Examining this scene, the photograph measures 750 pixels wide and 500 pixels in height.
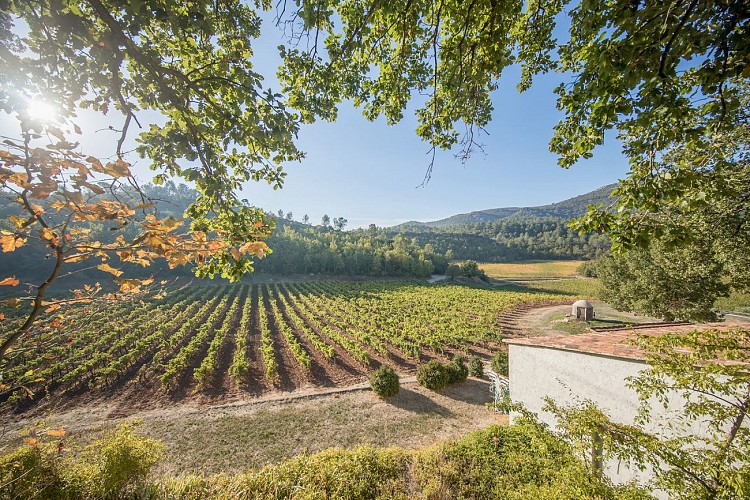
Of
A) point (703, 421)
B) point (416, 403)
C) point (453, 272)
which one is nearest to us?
point (703, 421)

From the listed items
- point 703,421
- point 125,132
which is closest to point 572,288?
point 703,421

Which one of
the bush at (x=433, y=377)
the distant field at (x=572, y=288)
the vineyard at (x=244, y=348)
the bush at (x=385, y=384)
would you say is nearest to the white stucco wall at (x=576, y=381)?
the bush at (x=433, y=377)

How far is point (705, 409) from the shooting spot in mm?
2615

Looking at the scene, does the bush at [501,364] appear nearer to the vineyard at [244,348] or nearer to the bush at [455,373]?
the bush at [455,373]

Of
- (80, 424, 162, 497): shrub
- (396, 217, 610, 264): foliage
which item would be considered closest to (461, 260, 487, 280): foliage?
(396, 217, 610, 264): foliage

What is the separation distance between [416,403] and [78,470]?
11.3 metres

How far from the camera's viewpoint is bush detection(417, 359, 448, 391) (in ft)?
39.8

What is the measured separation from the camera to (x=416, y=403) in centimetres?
1104

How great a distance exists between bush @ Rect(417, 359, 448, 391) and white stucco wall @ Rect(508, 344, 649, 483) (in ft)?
16.3

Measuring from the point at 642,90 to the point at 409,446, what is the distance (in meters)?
11.1

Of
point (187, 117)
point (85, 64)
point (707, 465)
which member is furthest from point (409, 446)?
point (85, 64)

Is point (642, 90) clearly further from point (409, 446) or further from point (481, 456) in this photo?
point (409, 446)

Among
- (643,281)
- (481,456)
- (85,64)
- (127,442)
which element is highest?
(85,64)

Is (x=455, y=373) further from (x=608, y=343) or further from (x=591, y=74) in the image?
(x=591, y=74)
